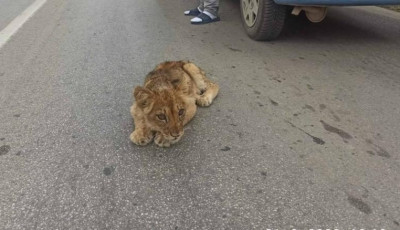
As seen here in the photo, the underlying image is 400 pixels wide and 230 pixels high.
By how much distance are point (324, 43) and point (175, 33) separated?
2.03 m

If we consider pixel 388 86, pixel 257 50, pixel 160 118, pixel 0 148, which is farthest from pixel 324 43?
pixel 0 148

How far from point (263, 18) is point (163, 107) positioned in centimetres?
256

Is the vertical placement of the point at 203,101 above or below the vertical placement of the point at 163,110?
below

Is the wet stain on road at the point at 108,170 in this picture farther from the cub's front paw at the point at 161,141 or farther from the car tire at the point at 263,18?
the car tire at the point at 263,18

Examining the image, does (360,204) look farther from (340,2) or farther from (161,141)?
(340,2)

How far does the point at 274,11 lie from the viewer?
445 cm

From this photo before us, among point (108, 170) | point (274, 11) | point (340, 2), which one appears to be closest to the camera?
point (108, 170)

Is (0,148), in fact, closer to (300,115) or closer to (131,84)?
(131,84)

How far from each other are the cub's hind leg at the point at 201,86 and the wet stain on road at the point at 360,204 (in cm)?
145

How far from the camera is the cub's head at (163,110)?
2457 millimetres

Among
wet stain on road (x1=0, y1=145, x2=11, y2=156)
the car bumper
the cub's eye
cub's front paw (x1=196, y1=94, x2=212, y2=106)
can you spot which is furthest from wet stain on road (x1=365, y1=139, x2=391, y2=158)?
wet stain on road (x1=0, y1=145, x2=11, y2=156)

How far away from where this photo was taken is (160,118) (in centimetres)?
250

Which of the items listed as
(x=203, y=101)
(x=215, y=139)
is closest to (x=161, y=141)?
(x=215, y=139)

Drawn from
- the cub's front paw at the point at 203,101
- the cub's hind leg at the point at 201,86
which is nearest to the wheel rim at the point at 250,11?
the cub's hind leg at the point at 201,86
